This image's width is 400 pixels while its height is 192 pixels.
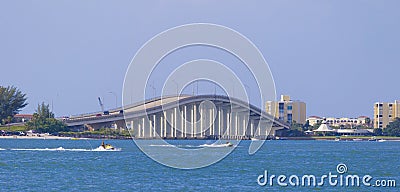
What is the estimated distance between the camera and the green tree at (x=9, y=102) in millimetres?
132750

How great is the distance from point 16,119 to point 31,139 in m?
17.6

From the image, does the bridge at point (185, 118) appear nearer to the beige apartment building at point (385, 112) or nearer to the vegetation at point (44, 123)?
the vegetation at point (44, 123)

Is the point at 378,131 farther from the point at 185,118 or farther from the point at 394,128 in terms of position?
the point at 185,118

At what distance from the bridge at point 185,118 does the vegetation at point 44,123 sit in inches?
74.6

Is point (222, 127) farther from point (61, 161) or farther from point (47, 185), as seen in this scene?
point (47, 185)

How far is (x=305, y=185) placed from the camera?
150 ft

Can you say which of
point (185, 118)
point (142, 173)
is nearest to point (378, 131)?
point (185, 118)

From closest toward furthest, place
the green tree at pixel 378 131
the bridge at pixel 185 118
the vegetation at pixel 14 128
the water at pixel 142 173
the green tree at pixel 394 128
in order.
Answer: the water at pixel 142 173
the bridge at pixel 185 118
the vegetation at pixel 14 128
the green tree at pixel 394 128
the green tree at pixel 378 131

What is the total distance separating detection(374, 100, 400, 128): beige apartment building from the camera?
181 meters

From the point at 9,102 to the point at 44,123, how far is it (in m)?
5.87

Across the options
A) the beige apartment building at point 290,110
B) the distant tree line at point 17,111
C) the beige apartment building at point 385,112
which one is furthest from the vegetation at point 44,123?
the beige apartment building at point 385,112

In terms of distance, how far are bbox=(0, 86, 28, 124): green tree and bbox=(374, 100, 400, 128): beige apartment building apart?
73.8 metres

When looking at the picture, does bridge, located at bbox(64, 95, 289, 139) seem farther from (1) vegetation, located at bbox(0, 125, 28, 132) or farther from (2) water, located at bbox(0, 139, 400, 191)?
(2) water, located at bbox(0, 139, 400, 191)

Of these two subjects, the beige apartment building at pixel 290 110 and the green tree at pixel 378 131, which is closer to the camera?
the green tree at pixel 378 131
